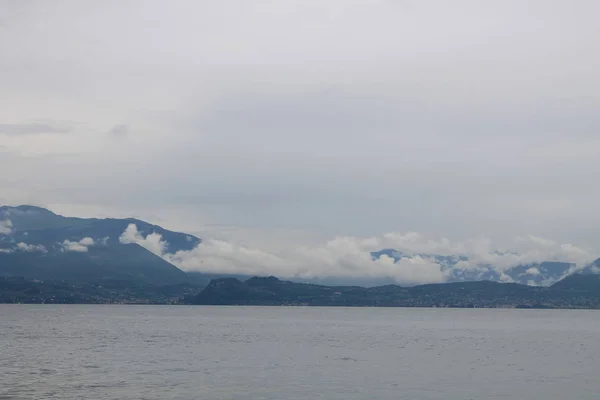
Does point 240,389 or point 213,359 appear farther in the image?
point 213,359

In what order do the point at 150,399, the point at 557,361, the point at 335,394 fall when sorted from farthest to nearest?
the point at 557,361, the point at 335,394, the point at 150,399

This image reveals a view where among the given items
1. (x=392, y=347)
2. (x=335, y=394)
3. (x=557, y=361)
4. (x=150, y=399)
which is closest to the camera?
(x=150, y=399)

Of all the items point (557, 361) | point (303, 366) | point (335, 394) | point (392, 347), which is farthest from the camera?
point (392, 347)

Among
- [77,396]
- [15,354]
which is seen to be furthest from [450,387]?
[15,354]

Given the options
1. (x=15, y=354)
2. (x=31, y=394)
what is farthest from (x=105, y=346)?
(x=31, y=394)

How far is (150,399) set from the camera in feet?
282

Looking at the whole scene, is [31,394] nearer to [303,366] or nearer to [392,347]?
[303,366]

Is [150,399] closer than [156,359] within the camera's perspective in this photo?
Yes

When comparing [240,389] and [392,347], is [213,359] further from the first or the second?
[392,347]

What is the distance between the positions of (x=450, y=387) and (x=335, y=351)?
64.6 meters

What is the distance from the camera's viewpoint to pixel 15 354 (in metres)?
143

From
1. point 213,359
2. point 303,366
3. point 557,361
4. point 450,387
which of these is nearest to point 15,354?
point 213,359

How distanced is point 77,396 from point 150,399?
935 centimetres

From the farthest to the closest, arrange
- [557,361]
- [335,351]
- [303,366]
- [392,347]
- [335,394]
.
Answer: [392,347] → [335,351] → [557,361] → [303,366] → [335,394]
